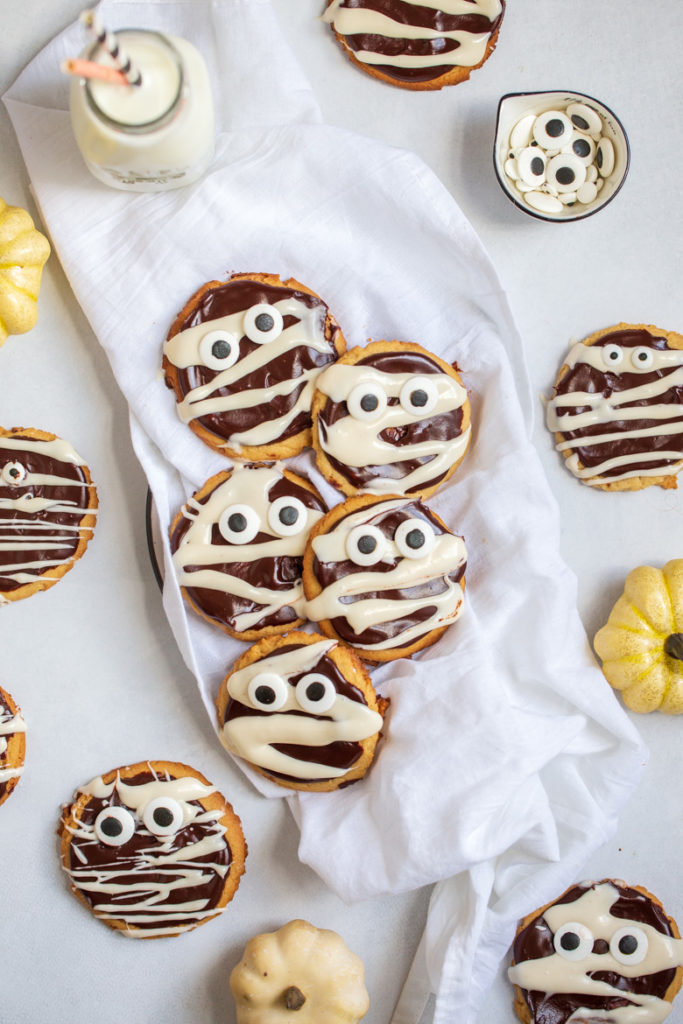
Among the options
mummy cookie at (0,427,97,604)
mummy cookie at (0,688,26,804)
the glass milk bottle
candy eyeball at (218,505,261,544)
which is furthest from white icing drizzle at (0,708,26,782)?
the glass milk bottle

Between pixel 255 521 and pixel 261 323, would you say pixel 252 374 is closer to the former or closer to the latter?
pixel 261 323

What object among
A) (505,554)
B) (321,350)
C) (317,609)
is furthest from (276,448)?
(505,554)

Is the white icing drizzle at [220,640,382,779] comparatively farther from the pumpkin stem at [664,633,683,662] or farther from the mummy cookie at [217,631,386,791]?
the pumpkin stem at [664,633,683,662]

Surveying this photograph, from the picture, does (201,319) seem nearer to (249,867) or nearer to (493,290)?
(493,290)

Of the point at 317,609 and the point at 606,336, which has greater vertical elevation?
the point at 606,336

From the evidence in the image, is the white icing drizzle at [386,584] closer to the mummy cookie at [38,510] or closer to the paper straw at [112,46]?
the mummy cookie at [38,510]

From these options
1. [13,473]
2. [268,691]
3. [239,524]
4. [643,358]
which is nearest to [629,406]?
[643,358]
